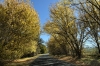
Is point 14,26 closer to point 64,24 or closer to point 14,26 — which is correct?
point 14,26

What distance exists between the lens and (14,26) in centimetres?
2291

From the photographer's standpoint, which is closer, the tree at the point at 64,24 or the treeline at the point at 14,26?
the treeline at the point at 14,26

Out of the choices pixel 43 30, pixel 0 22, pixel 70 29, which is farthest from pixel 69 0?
pixel 43 30

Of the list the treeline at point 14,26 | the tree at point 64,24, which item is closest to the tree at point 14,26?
the treeline at point 14,26

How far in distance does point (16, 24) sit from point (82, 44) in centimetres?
2243

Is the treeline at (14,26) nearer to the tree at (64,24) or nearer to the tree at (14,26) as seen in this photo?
the tree at (14,26)

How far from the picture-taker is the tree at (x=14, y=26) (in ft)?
72.8

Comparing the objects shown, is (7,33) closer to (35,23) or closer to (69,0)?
(35,23)

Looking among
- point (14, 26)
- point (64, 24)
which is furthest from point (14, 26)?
point (64, 24)

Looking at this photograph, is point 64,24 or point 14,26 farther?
point 64,24

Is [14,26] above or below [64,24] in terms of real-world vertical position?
below

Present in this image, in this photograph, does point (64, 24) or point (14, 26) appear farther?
point (64, 24)

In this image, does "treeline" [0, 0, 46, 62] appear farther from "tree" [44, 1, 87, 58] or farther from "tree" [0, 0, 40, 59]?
"tree" [44, 1, 87, 58]

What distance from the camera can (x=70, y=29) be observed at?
3875 centimetres
